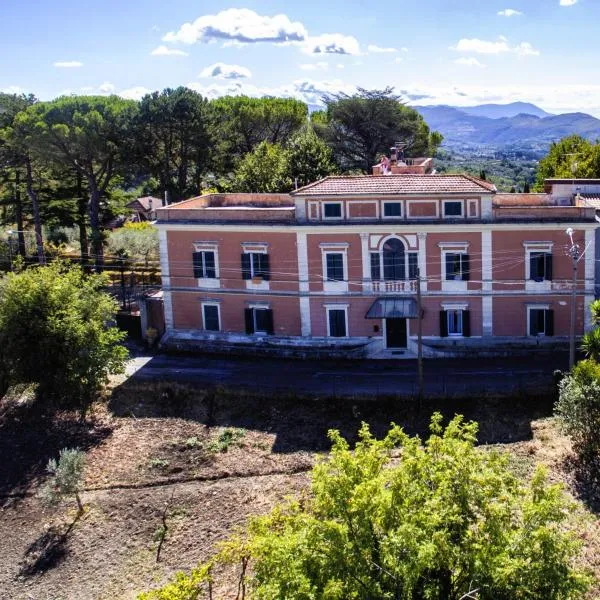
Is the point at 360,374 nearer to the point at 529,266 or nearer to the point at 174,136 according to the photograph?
the point at 529,266

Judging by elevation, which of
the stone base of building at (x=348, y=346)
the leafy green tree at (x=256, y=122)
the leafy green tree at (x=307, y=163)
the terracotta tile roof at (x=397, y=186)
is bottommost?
the stone base of building at (x=348, y=346)

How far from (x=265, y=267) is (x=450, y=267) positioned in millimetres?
9805

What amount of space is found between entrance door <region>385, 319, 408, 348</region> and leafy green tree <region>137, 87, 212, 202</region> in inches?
1049

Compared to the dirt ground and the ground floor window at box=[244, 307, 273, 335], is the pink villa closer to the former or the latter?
the ground floor window at box=[244, 307, 273, 335]

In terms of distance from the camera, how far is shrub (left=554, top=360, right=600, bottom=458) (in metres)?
26.5

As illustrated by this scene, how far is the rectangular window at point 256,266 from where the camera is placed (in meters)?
38.2

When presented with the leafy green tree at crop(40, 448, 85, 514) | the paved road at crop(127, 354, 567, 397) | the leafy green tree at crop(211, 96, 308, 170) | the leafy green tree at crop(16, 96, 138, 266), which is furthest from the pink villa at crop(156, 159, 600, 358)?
the leafy green tree at crop(211, 96, 308, 170)

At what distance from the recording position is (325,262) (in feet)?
123

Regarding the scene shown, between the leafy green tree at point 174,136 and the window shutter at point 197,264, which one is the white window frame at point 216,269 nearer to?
the window shutter at point 197,264

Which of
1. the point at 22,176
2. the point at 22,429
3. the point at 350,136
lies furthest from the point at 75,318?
the point at 350,136

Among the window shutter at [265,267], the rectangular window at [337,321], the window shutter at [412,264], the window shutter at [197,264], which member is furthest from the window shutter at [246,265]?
the window shutter at [412,264]

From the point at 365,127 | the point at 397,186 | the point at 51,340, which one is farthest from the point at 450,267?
the point at 365,127

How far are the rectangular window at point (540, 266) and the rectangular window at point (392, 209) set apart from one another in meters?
7.00

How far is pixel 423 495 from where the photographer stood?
1570 cm
